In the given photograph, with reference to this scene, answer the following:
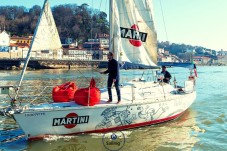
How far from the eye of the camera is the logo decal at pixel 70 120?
35.6ft

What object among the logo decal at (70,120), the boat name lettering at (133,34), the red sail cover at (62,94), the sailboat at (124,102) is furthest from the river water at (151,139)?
the boat name lettering at (133,34)

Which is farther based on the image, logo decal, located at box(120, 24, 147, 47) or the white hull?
logo decal, located at box(120, 24, 147, 47)

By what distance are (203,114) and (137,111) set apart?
6052mm

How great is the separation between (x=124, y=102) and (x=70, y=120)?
7.57ft

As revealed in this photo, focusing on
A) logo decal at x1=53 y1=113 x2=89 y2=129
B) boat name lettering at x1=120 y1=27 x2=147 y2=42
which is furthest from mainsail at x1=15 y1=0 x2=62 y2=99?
boat name lettering at x1=120 y1=27 x2=147 y2=42

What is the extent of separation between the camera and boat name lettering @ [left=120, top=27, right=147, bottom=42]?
14672 mm

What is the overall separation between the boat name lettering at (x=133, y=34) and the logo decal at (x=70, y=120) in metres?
5.12

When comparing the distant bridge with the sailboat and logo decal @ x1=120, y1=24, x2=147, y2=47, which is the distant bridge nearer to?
the sailboat

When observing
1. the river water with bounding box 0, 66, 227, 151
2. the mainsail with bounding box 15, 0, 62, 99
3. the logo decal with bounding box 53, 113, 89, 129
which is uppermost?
the mainsail with bounding box 15, 0, 62, 99

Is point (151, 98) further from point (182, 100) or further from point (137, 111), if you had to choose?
point (182, 100)

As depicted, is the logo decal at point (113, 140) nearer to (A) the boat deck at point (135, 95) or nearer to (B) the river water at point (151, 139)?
(B) the river water at point (151, 139)

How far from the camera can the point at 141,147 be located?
10930 millimetres

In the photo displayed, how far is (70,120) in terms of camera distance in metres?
11.0

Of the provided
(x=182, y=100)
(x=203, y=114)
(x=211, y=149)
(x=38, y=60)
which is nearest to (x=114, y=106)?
(x=211, y=149)
